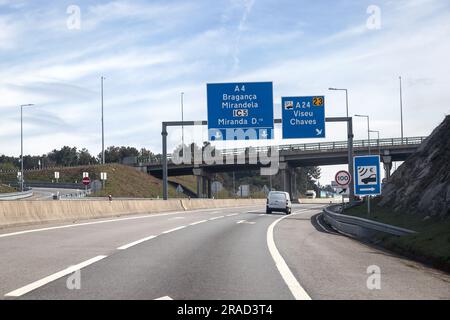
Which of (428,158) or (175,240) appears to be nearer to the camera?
(175,240)

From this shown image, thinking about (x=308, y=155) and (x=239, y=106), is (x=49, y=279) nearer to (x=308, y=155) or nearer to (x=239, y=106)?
(x=239, y=106)

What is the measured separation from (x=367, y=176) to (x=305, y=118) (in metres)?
14.9

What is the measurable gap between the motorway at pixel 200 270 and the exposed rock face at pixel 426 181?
3517mm

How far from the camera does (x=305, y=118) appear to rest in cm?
3838

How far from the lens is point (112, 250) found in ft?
47.0

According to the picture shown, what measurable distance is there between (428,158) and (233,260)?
17930mm

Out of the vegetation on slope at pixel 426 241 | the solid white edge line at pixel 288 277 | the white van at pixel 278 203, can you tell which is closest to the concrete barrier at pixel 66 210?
the white van at pixel 278 203

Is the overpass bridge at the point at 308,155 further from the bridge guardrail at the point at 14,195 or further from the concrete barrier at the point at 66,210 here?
the concrete barrier at the point at 66,210

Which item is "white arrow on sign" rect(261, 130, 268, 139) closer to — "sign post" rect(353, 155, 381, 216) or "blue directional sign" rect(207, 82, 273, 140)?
"blue directional sign" rect(207, 82, 273, 140)

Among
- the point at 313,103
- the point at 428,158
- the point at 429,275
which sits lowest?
the point at 429,275

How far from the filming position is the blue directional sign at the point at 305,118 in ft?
126

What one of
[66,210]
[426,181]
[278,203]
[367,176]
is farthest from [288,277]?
[278,203]

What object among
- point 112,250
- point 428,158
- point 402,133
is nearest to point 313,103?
point 428,158
